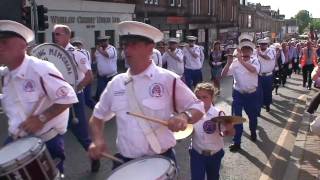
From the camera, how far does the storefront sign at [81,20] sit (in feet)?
85.9

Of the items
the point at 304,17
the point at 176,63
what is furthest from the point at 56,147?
the point at 304,17

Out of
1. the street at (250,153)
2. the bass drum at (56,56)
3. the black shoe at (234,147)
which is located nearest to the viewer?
the bass drum at (56,56)

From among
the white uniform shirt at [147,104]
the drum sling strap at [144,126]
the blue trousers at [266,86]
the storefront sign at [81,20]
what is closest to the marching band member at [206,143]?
the white uniform shirt at [147,104]

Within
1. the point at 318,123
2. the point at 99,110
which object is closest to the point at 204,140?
the point at 318,123

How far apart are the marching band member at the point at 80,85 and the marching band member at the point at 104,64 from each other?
4114 millimetres

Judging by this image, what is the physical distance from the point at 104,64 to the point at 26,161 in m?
8.36

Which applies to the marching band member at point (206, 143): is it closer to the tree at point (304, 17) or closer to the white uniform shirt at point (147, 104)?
the white uniform shirt at point (147, 104)

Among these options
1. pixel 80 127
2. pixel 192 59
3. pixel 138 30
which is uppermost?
pixel 138 30

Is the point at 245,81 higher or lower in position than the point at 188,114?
lower

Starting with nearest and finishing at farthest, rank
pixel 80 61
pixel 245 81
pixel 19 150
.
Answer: pixel 19 150
pixel 80 61
pixel 245 81

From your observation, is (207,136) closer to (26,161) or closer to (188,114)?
(188,114)

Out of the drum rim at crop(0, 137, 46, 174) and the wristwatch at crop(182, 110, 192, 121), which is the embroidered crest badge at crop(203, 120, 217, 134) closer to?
the wristwatch at crop(182, 110, 192, 121)

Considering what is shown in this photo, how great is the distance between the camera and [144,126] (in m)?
3.79

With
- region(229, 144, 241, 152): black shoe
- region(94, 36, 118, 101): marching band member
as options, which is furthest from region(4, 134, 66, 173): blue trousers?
region(94, 36, 118, 101): marching band member
